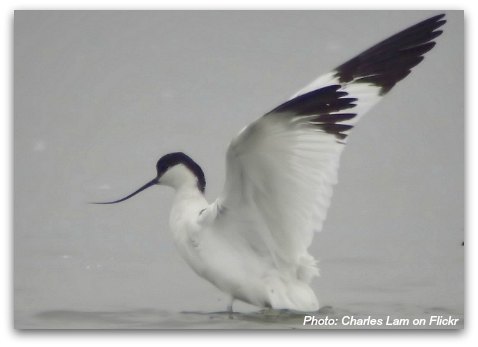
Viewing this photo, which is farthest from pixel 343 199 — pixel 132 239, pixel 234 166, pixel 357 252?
pixel 132 239

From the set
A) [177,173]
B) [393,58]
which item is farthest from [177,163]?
[393,58]

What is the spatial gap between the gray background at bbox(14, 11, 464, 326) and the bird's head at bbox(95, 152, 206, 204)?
0.08 ft

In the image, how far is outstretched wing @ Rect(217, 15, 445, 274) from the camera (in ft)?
9.23

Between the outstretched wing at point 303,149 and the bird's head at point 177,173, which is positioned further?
the bird's head at point 177,173

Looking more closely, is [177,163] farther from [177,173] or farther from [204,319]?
[204,319]

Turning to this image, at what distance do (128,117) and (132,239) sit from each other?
1.30 feet

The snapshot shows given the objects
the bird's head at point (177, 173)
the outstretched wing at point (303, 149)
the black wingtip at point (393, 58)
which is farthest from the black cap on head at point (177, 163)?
the black wingtip at point (393, 58)

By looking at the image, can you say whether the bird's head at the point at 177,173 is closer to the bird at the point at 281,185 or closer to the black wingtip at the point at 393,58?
the bird at the point at 281,185

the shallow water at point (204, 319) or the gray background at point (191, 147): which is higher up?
the gray background at point (191, 147)

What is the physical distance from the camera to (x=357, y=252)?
3176 millimetres

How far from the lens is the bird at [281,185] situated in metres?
2.83

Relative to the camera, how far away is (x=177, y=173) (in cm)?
321

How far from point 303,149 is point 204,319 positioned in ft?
2.12

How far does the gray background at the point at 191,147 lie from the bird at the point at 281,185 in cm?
6
